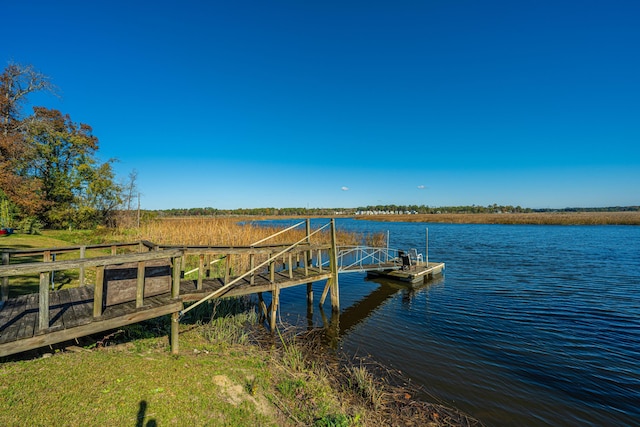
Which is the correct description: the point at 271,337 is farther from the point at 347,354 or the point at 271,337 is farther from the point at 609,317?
the point at 609,317

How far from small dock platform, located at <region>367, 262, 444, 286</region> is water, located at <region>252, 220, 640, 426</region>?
0.66 meters

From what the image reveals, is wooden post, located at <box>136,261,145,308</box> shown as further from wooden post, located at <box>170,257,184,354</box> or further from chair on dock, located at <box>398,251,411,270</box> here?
chair on dock, located at <box>398,251,411,270</box>

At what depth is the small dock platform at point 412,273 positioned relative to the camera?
15156 mm

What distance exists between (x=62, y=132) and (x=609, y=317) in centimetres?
4163

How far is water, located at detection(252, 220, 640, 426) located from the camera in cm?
561

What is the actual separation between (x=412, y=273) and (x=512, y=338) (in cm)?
683

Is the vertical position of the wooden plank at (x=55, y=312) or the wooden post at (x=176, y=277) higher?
the wooden post at (x=176, y=277)

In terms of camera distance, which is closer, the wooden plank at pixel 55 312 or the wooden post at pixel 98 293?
the wooden plank at pixel 55 312

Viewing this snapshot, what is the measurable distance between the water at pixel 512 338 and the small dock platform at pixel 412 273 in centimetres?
66

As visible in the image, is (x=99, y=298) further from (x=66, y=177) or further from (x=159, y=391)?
(x=66, y=177)

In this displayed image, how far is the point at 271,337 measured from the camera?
8.09 metres

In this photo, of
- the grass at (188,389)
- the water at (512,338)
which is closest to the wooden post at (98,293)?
the grass at (188,389)

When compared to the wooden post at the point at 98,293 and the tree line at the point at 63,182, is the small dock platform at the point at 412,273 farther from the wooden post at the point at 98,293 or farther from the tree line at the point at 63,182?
the tree line at the point at 63,182

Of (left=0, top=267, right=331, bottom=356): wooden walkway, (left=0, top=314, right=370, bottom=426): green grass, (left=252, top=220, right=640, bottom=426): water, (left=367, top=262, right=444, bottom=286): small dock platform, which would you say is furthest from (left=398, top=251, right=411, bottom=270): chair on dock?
(left=0, top=267, right=331, bottom=356): wooden walkway
